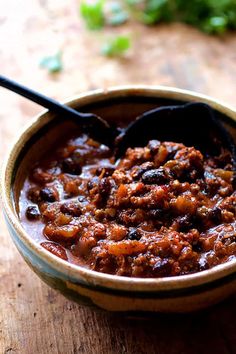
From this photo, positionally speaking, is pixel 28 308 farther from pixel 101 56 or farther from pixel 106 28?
pixel 106 28

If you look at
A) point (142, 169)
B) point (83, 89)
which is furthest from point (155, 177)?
point (83, 89)

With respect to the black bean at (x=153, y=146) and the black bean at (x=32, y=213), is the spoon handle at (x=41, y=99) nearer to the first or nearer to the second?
the black bean at (x=153, y=146)

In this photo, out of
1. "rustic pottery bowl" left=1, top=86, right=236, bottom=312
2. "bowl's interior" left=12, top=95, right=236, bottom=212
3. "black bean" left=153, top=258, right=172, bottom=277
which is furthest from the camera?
"bowl's interior" left=12, top=95, right=236, bottom=212

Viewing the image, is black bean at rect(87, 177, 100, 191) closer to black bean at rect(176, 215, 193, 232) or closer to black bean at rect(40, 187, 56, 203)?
black bean at rect(40, 187, 56, 203)

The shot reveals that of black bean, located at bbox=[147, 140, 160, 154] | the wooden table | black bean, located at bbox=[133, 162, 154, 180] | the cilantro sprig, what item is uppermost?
the cilantro sprig

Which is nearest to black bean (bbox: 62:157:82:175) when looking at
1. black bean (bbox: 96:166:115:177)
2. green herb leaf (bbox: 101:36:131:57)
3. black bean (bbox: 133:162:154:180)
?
black bean (bbox: 96:166:115:177)

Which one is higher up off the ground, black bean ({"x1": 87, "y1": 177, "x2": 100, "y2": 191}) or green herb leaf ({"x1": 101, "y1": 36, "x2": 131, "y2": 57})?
green herb leaf ({"x1": 101, "y1": 36, "x2": 131, "y2": 57})

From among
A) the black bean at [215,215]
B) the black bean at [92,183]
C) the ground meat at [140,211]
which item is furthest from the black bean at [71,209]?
the black bean at [215,215]
